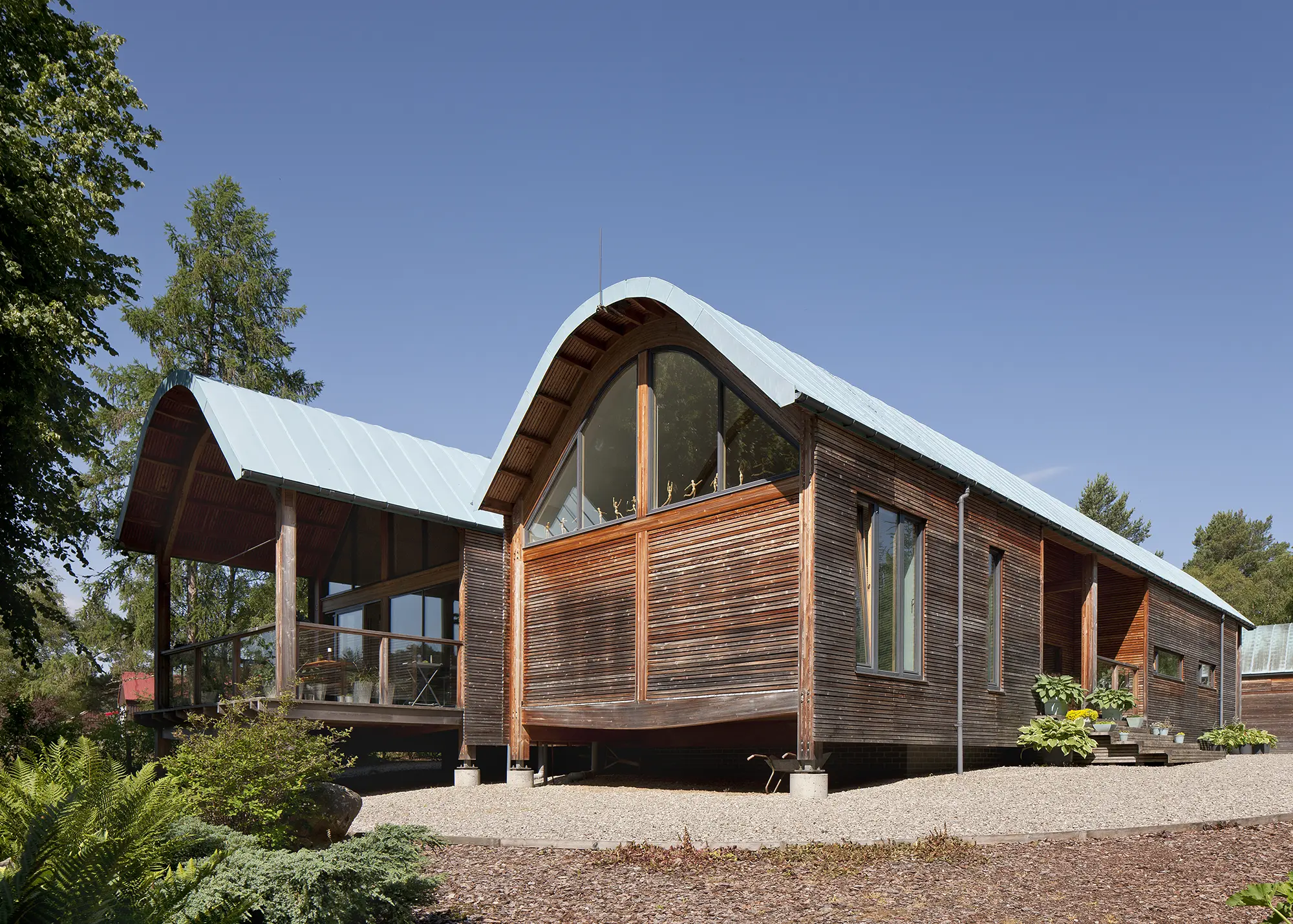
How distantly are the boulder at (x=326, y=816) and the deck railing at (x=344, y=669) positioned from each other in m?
7.07

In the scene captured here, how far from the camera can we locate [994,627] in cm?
1641

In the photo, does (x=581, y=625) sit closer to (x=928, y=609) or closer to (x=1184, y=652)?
(x=928, y=609)

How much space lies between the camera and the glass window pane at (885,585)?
13.7 meters

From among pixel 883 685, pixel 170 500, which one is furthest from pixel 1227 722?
pixel 170 500

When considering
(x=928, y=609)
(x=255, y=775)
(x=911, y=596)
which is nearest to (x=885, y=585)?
(x=911, y=596)

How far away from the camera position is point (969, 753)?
17.1m

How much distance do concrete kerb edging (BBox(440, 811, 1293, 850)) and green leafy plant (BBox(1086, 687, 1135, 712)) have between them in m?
8.48

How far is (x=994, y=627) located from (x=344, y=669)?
9.79 m

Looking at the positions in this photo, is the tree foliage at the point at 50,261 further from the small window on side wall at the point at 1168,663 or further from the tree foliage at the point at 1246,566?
the tree foliage at the point at 1246,566

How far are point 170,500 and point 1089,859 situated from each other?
15.5 m

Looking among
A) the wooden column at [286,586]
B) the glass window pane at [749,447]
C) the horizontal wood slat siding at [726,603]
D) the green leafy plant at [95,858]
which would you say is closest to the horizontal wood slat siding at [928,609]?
the horizontal wood slat siding at [726,603]

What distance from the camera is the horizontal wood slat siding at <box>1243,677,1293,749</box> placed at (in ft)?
102

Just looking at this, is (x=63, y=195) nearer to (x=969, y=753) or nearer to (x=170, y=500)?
(x=170, y=500)

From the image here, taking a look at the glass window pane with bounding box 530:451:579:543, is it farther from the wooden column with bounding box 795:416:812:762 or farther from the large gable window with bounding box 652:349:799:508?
the wooden column with bounding box 795:416:812:762
